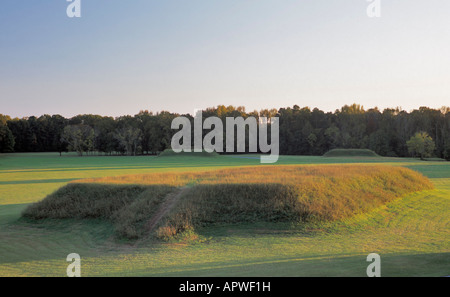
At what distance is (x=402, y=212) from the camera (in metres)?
15.5

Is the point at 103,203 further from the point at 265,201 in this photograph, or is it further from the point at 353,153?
the point at 353,153

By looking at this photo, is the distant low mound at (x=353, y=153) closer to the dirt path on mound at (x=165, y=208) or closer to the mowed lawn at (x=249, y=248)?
the mowed lawn at (x=249, y=248)

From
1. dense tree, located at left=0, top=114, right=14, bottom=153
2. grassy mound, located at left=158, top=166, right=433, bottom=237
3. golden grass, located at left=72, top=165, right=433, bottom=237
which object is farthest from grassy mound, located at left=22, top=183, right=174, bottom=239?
dense tree, located at left=0, top=114, right=14, bottom=153

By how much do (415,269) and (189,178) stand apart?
11915 mm

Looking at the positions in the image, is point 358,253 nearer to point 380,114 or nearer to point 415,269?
point 415,269

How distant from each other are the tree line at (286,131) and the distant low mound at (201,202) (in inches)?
3435

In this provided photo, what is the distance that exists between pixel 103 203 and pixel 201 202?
4.11 meters

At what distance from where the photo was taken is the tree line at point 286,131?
97812 mm

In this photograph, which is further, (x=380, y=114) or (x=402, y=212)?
(x=380, y=114)

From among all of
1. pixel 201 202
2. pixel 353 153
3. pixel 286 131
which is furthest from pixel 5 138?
pixel 201 202

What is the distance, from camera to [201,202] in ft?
43.6

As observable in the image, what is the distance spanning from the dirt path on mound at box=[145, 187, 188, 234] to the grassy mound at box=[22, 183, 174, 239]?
0.22m

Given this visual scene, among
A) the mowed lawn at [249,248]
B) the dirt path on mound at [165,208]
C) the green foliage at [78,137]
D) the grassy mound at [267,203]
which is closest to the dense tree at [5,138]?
the green foliage at [78,137]
